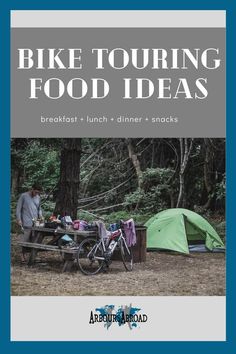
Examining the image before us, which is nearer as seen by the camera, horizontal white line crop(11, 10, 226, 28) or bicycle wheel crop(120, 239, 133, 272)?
horizontal white line crop(11, 10, 226, 28)

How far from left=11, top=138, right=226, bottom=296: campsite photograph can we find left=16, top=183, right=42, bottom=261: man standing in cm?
2

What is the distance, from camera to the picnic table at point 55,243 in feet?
29.9

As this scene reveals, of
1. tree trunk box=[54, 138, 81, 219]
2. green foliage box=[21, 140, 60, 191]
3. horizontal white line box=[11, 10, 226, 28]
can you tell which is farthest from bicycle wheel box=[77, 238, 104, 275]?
horizontal white line box=[11, 10, 226, 28]

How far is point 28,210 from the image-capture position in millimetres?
9719

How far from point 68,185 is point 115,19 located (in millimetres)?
3335

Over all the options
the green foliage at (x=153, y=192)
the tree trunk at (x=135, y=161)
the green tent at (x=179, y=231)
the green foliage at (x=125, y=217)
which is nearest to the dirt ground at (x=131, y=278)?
the green tent at (x=179, y=231)

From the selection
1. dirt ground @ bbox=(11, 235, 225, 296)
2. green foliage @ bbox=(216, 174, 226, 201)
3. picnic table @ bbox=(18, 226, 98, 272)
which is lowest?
dirt ground @ bbox=(11, 235, 225, 296)

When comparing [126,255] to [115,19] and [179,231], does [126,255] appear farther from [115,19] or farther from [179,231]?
[115,19]

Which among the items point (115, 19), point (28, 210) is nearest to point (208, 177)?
point (28, 210)

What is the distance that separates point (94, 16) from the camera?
714 centimetres

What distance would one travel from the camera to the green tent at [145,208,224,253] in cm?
1094

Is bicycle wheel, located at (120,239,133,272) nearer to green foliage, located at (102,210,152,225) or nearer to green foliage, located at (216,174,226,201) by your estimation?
green foliage, located at (216,174,226,201)

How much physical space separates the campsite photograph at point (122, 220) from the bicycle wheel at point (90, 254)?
16 millimetres

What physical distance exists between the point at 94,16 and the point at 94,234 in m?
3.32
